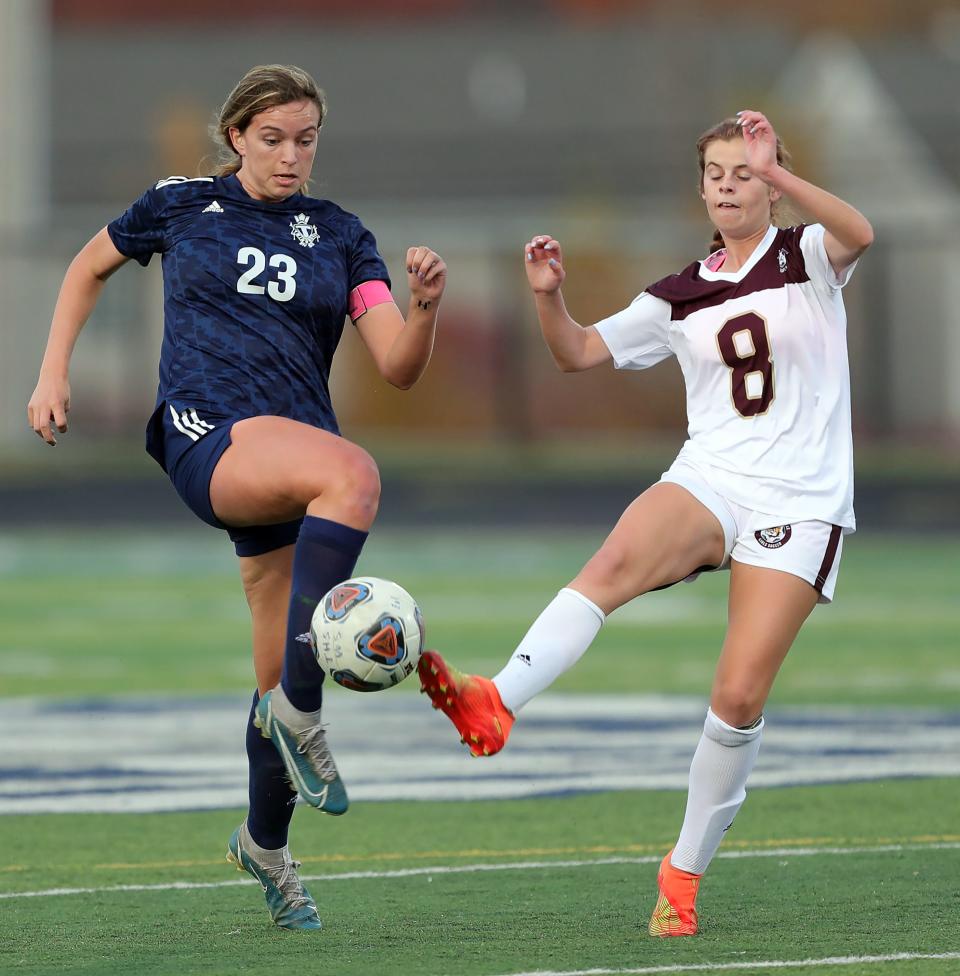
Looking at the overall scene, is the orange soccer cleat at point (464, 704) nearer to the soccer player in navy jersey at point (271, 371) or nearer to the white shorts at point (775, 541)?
the soccer player in navy jersey at point (271, 371)

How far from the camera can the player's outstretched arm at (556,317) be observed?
5.69m

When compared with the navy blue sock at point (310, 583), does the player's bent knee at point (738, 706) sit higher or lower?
lower

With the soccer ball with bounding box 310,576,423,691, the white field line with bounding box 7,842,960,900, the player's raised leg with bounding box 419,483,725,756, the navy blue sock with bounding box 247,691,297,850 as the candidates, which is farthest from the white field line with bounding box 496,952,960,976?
the white field line with bounding box 7,842,960,900

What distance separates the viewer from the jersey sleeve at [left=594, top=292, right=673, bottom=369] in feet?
19.4

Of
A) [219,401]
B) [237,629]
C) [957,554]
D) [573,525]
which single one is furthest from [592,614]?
[573,525]

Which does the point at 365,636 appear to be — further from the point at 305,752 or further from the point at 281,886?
the point at 281,886

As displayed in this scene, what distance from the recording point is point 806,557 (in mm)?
5527

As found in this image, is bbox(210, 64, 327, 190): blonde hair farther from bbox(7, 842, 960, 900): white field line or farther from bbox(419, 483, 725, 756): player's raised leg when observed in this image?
bbox(7, 842, 960, 900): white field line

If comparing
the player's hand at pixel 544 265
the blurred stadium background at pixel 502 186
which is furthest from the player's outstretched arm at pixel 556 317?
the blurred stadium background at pixel 502 186

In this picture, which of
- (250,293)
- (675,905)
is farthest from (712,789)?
(250,293)

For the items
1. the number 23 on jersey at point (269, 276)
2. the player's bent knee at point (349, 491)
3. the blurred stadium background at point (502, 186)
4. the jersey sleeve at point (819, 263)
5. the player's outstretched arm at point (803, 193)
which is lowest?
the blurred stadium background at point (502, 186)

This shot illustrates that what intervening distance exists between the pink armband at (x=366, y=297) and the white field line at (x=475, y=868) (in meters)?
1.96

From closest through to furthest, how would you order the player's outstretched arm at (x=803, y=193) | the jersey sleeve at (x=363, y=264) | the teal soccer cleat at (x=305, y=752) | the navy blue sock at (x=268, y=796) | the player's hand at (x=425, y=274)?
1. the teal soccer cleat at (x=305, y=752)
2. the player's hand at (x=425, y=274)
3. the player's outstretched arm at (x=803, y=193)
4. the jersey sleeve at (x=363, y=264)
5. the navy blue sock at (x=268, y=796)

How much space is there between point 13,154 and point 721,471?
32272 millimetres
